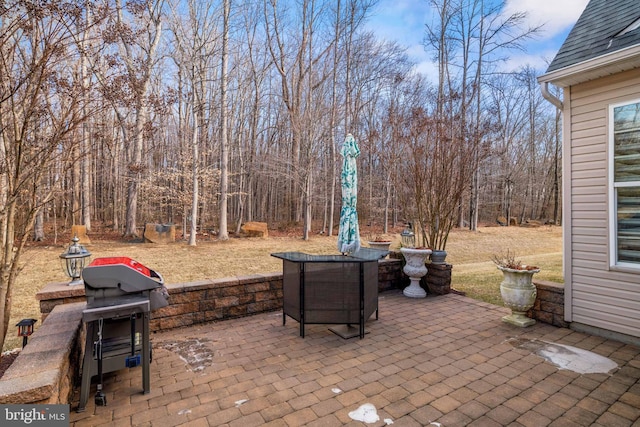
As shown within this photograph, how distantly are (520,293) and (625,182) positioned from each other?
1.54 m

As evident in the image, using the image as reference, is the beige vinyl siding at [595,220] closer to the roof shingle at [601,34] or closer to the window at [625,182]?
the window at [625,182]

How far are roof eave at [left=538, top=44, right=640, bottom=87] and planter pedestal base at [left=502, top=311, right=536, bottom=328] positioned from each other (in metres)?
2.72

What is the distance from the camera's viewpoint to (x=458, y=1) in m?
14.9

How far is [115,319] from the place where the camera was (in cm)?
235

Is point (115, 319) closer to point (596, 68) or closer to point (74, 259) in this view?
point (74, 259)

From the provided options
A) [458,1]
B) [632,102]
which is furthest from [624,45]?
[458,1]

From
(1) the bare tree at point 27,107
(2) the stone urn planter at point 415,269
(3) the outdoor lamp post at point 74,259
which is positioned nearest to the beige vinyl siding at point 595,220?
(2) the stone urn planter at point 415,269

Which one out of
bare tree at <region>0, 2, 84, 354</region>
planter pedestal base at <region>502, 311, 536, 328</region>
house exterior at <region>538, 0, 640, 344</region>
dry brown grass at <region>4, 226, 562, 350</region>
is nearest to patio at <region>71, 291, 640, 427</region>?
planter pedestal base at <region>502, 311, 536, 328</region>

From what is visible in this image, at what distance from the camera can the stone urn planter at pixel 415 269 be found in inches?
194

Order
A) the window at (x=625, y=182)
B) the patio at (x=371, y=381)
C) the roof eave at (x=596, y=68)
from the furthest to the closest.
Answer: the window at (x=625, y=182)
the roof eave at (x=596, y=68)
the patio at (x=371, y=381)

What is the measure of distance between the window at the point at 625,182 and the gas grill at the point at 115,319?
444 centimetres

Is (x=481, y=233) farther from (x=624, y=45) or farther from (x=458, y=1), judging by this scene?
(x=624, y=45)

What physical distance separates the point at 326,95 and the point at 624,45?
12053mm

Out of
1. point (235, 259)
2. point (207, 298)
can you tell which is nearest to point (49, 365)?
point (207, 298)
